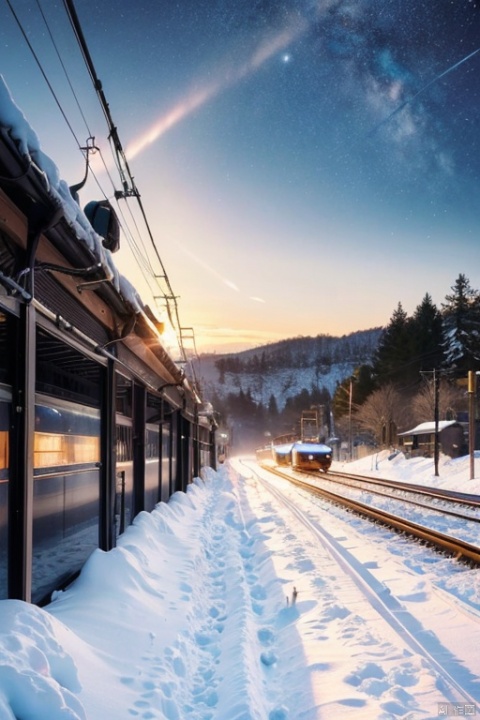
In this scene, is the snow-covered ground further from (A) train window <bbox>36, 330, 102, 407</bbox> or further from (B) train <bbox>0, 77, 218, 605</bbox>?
(A) train window <bbox>36, 330, 102, 407</bbox>

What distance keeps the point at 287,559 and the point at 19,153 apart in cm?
798

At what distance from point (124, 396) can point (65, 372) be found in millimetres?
3157

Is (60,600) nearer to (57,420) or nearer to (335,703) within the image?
(57,420)

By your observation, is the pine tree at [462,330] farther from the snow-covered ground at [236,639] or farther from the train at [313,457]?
the snow-covered ground at [236,639]

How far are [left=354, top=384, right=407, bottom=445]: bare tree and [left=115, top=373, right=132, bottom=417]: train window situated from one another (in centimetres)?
6234

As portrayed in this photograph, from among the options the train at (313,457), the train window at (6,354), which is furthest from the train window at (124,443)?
the train at (313,457)

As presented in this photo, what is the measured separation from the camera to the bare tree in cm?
6950

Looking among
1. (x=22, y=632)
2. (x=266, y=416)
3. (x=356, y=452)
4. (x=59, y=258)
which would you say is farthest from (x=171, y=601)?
(x=266, y=416)

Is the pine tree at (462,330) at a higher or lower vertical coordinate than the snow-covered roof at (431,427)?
higher

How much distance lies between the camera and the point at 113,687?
3.74 m

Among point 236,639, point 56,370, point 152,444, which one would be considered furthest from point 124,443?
point 236,639

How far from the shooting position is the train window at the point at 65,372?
16.7 feet

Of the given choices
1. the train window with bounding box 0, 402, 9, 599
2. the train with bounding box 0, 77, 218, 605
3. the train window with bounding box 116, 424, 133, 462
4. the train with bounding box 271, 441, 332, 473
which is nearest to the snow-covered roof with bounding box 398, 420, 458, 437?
the train with bounding box 271, 441, 332, 473

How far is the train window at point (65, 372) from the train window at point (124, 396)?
1396 mm
